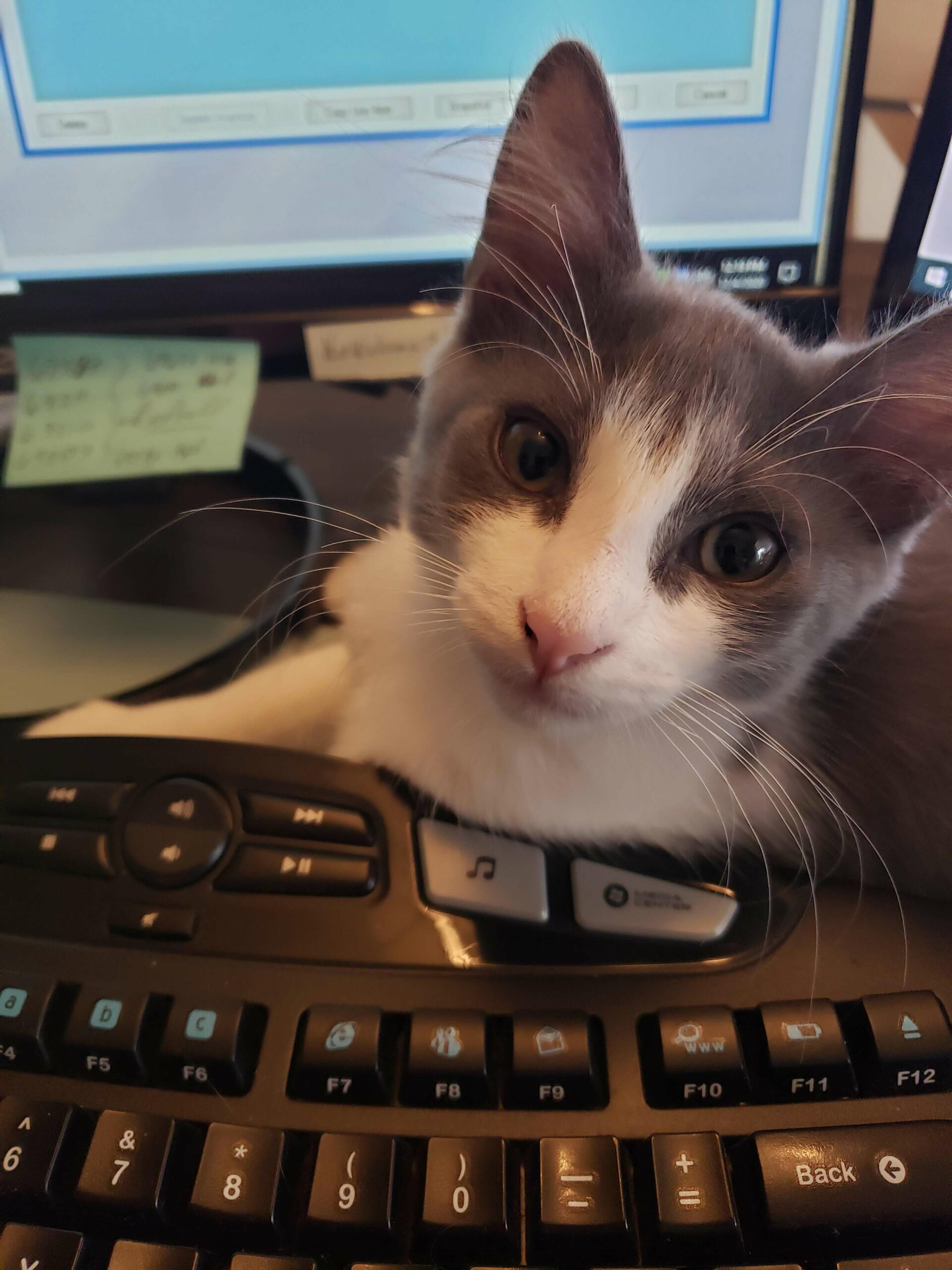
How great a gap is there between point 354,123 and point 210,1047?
58cm

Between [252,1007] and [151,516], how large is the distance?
0.52m

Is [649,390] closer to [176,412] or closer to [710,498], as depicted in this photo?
[710,498]

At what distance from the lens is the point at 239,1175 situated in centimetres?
32

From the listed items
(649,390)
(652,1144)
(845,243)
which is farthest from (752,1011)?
(845,243)

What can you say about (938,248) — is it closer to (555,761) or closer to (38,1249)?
(555,761)

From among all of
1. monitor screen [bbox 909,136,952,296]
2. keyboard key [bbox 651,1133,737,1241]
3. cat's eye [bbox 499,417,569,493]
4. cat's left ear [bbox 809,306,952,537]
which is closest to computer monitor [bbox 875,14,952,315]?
monitor screen [bbox 909,136,952,296]

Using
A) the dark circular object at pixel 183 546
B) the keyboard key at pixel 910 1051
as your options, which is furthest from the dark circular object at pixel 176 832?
the keyboard key at pixel 910 1051

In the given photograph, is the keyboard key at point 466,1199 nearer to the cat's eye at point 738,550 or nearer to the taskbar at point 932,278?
the cat's eye at point 738,550

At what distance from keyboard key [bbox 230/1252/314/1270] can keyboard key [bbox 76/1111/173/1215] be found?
38 millimetres

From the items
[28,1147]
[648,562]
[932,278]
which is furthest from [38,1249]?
[932,278]

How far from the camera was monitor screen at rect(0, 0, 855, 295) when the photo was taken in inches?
21.4

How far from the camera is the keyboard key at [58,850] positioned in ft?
1.35

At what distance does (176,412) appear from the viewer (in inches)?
27.6

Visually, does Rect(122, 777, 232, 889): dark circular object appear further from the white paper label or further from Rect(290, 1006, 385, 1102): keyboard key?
the white paper label
